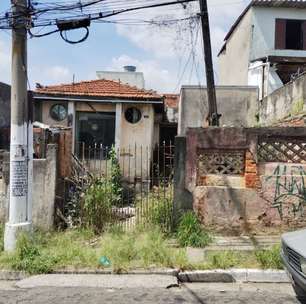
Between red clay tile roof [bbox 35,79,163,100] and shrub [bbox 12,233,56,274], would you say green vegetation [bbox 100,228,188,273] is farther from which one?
red clay tile roof [bbox 35,79,163,100]

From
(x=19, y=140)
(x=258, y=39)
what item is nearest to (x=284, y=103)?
(x=258, y=39)

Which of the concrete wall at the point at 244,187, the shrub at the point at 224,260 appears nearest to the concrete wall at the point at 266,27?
the concrete wall at the point at 244,187

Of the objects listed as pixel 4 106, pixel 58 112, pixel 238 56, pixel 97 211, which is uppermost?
pixel 238 56

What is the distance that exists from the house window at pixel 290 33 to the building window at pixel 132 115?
11.1 m

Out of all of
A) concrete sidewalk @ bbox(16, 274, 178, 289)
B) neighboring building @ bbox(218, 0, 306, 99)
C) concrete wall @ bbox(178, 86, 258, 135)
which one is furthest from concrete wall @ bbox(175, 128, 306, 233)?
neighboring building @ bbox(218, 0, 306, 99)

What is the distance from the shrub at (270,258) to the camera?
6785 mm

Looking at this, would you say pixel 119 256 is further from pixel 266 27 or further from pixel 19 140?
pixel 266 27

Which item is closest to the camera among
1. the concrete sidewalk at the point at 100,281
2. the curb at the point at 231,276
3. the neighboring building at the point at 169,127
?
the concrete sidewalk at the point at 100,281

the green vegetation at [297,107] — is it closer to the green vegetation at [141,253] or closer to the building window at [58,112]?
the green vegetation at [141,253]

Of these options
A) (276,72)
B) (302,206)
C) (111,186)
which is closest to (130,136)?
(276,72)

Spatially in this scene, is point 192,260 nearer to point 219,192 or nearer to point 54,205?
point 219,192

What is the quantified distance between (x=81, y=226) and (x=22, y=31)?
350 centimetres

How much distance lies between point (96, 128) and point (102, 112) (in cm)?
70

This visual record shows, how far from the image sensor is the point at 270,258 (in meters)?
6.89
